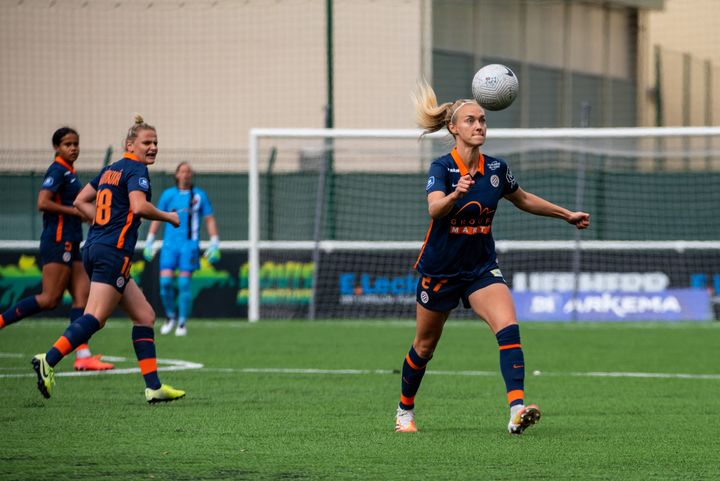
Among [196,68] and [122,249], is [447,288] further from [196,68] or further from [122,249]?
[196,68]

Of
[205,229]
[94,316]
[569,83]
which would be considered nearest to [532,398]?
[94,316]

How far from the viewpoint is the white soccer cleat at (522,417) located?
23.7 ft

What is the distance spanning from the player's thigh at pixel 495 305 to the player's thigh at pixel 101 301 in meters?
2.78

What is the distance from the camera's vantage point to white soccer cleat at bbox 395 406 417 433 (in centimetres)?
779

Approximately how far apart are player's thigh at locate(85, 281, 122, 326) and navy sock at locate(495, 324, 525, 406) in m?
3.00

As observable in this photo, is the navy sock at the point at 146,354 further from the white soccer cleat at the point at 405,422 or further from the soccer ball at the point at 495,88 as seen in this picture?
the soccer ball at the point at 495,88

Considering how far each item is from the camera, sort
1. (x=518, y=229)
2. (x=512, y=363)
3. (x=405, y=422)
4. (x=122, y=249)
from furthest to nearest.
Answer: (x=518, y=229) → (x=122, y=249) → (x=405, y=422) → (x=512, y=363)

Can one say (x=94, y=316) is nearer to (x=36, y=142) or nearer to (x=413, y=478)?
(x=413, y=478)

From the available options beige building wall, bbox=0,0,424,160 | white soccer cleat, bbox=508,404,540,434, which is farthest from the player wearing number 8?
beige building wall, bbox=0,0,424,160

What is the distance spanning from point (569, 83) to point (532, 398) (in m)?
23.8

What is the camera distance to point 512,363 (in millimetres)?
7586

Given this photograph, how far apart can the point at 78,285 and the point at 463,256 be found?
17.5 ft

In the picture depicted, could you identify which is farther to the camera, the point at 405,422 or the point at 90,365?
the point at 90,365

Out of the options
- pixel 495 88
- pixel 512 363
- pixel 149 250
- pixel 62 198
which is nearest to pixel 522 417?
pixel 512 363
